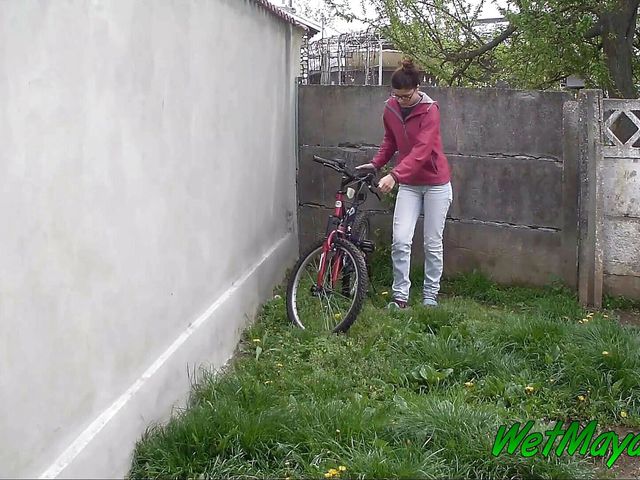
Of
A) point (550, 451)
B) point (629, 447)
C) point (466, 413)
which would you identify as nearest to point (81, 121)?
point (466, 413)

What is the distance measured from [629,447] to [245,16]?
12.3 ft

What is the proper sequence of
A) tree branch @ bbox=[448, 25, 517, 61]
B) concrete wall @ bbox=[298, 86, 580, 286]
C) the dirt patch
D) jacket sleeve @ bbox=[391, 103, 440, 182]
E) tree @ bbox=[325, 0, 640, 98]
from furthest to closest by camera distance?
tree branch @ bbox=[448, 25, 517, 61] < tree @ bbox=[325, 0, 640, 98] < concrete wall @ bbox=[298, 86, 580, 286] < the dirt patch < jacket sleeve @ bbox=[391, 103, 440, 182]

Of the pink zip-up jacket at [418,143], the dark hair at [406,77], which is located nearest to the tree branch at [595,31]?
the pink zip-up jacket at [418,143]

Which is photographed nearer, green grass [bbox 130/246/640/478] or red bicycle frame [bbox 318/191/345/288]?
green grass [bbox 130/246/640/478]

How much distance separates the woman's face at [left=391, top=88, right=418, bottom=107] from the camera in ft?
18.8

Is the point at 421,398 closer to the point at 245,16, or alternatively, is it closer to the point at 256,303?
the point at 256,303

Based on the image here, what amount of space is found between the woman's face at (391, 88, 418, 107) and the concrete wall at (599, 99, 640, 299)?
1457 millimetres

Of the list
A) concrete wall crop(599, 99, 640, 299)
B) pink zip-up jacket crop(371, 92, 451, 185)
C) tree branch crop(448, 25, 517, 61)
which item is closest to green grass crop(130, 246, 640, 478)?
concrete wall crop(599, 99, 640, 299)

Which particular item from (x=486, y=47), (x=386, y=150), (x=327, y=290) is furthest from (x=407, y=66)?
(x=486, y=47)

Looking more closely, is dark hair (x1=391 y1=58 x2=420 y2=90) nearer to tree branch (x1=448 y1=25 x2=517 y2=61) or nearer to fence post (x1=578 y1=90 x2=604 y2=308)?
fence post (x1=578 y1=90 x2=604 y2=308)

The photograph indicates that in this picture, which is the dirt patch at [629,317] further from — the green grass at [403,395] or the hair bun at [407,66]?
the hair bun at [407,66]

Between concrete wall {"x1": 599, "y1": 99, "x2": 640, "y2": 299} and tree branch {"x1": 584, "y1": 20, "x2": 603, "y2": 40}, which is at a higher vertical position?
tree branch {"x1": 584, "y1": 20, "x2": 603, "y2": 40}

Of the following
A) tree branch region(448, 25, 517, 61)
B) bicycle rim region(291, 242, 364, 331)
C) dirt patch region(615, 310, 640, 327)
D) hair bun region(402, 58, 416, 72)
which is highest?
tree branch region(448, 25, 517, 61)

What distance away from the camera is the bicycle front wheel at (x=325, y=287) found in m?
5.56
